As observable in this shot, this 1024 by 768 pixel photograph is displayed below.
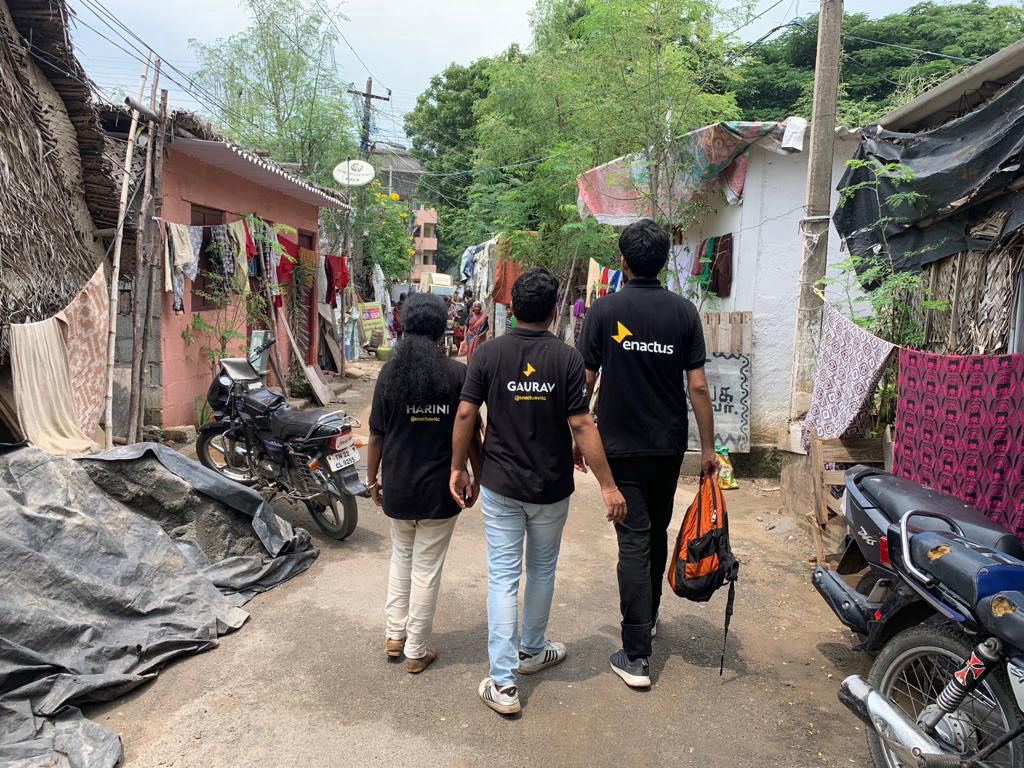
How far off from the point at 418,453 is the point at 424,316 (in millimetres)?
646

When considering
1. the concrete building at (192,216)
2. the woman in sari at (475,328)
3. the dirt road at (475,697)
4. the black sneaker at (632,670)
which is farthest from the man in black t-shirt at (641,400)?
the woman in sari at (475,328)

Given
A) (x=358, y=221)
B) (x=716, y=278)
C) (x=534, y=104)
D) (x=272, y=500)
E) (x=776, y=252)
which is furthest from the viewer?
(x=358, y=221)

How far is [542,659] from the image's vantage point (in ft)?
11.5

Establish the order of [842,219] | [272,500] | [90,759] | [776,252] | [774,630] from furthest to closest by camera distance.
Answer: [776,252] → [272,500] → [842,219] → [774,630] → [90,759]

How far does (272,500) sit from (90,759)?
123 inches

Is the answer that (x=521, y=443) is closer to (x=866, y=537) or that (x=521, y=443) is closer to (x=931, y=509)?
(x=866, y=537)

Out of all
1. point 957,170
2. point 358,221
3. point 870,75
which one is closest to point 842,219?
point 957,170

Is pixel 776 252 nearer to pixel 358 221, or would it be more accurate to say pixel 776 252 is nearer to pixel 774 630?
pixel 774 630

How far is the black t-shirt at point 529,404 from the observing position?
3072 millimetres

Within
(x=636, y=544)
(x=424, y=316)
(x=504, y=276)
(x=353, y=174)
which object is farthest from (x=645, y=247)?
(x=504, y=276)

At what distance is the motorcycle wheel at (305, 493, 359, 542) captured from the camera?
207 inches

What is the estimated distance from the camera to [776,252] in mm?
7684

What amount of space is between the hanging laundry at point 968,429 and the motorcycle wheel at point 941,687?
1037 mm

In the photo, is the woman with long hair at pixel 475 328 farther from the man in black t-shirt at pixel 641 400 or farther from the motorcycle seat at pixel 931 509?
the motorcycle seat at pixel 931 509
